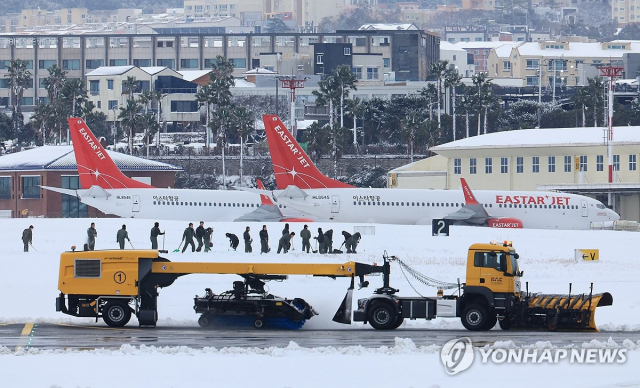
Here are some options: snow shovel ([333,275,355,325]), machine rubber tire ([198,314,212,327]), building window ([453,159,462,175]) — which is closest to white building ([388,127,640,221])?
building window ([453,159,462,175])

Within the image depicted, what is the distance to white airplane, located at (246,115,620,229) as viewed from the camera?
61344mm

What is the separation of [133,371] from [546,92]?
14190 centimetres

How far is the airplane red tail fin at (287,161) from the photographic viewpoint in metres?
61.2

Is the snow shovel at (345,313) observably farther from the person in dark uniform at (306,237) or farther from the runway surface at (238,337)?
the person in dark uniform at (306,237)

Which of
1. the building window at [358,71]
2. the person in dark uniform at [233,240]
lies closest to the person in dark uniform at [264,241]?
the person in dark uniform at [233,240]

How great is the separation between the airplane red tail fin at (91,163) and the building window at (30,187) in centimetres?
1633

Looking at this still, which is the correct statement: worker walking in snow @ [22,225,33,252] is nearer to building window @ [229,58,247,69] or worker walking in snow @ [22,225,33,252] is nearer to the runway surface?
the runway surface

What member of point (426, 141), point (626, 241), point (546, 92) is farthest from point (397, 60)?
point (626, 241)

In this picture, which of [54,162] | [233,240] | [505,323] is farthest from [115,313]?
[54,162]

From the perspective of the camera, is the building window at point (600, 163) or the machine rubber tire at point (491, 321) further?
the building window at point (600, 163)

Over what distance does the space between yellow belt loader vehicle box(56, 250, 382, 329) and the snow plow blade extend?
4.08 metres

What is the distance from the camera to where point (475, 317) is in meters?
28.6

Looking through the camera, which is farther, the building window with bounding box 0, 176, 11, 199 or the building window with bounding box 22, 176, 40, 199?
the building window with bounding box 0, 176, 11, 199

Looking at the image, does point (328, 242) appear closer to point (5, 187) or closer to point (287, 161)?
A: point (287, 161)
